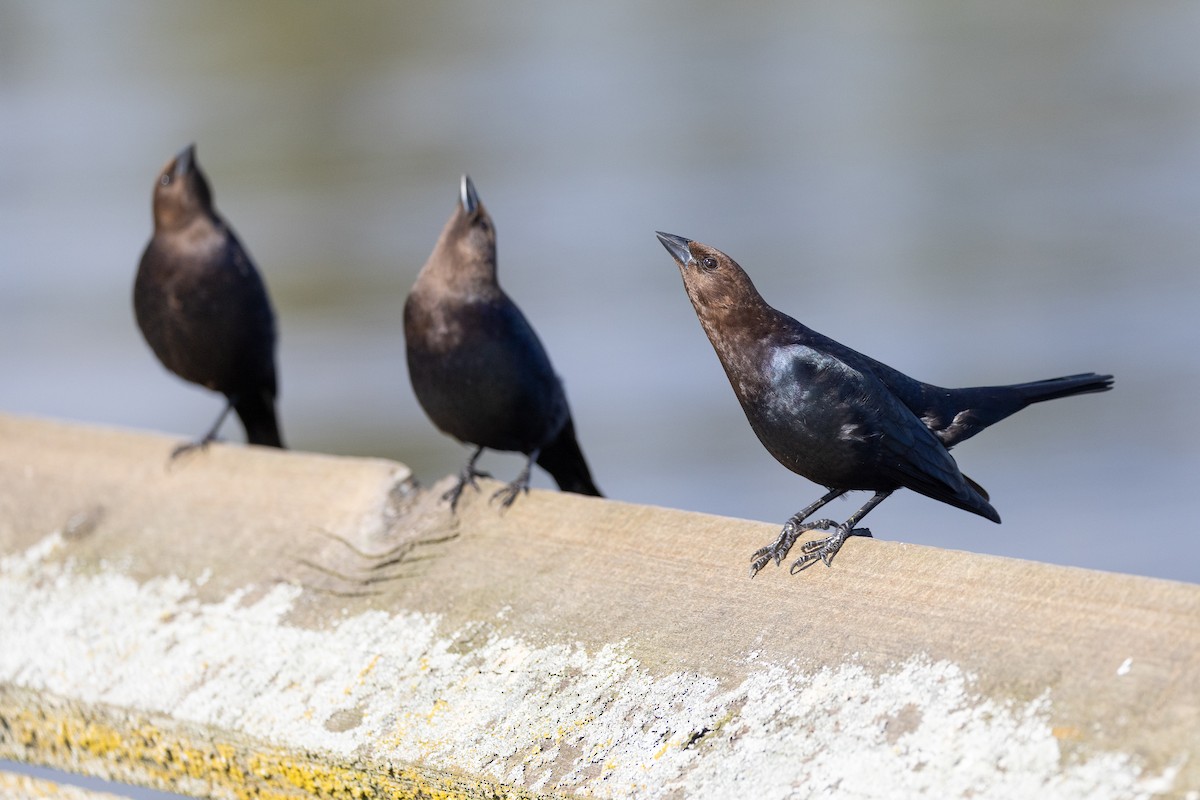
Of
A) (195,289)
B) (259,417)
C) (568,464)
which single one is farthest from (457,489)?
(259,417)

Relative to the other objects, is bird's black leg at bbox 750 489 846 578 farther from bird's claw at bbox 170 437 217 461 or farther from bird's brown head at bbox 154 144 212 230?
bird's brown head at bbox 154 144 212 230

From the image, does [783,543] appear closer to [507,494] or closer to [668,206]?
[507,494]

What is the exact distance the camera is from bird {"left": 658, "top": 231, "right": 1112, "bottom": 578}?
8.15 ft

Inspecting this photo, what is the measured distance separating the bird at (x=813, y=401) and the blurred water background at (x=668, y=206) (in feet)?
1.73

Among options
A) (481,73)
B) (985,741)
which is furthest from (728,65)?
(985,741)

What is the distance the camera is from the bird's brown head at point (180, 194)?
4586 mm

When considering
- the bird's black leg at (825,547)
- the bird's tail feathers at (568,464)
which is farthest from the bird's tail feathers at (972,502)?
the bird's tail feathers at (568,464)

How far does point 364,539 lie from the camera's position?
248 cm

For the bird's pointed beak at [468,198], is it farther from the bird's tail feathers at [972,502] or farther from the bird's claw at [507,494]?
the bird's tail feathers at [972,502]

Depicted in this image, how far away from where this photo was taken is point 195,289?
463 cm

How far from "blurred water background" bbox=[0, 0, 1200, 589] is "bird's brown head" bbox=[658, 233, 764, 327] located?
0.62m

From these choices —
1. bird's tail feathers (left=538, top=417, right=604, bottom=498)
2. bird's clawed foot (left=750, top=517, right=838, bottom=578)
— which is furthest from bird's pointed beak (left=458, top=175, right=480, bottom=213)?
bird's clawed foot (left=750, top=517, right=838, bottom=578)

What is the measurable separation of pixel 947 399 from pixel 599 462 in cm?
664

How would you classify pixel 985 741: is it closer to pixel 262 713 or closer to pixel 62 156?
pixel 262 713
